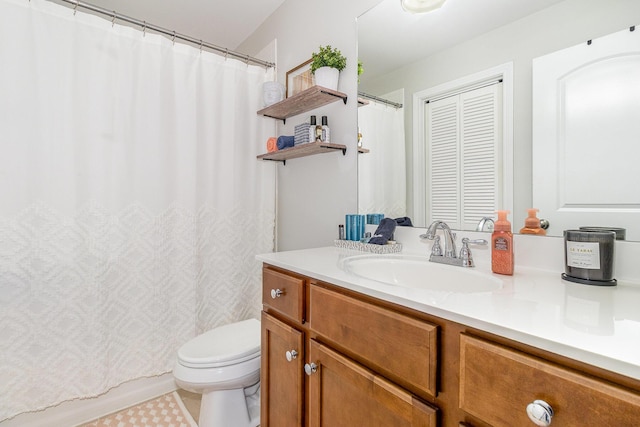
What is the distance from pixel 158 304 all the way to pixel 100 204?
0.60 m

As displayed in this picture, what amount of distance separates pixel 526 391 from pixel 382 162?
1.07 m

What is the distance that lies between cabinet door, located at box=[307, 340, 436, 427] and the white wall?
835mm

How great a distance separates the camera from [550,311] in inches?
22.9

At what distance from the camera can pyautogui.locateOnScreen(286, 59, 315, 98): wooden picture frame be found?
179 centimetres

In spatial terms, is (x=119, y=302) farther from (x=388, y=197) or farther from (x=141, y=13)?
(x=141, y=13)

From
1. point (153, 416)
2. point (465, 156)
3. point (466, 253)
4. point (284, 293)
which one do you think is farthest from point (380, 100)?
point (153, 416)

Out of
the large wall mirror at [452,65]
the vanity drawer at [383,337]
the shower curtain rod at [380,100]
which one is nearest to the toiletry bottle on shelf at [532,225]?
the large wall mirror at [452,65]

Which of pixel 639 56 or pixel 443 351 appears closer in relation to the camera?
pixel 443 351

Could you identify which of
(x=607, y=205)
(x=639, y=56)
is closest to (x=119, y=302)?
(x=607, y=205)

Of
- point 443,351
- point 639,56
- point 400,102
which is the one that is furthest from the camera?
A: point 400,102

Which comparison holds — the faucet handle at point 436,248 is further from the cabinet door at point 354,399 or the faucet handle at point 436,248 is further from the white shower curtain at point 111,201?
the white shower curtain at point 111,201

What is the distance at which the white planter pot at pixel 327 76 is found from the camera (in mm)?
1524

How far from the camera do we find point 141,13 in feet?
6.93

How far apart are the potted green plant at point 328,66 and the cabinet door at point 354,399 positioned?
1226 millimetres
